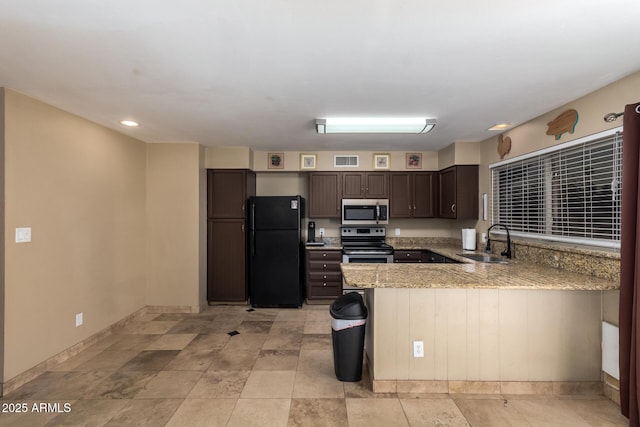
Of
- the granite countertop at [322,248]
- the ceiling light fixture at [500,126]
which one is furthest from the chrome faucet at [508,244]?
the granite countertop at [322,248]

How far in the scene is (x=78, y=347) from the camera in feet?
10.1

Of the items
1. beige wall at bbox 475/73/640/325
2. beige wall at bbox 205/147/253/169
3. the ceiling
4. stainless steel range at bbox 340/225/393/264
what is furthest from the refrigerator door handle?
beige wall at bbox 475/73/640/325

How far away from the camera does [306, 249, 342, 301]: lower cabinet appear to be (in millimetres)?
4629

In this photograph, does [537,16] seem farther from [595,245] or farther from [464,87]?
[595,245]

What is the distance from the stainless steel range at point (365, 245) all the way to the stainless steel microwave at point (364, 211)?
0.74ft

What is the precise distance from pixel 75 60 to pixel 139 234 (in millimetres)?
2665

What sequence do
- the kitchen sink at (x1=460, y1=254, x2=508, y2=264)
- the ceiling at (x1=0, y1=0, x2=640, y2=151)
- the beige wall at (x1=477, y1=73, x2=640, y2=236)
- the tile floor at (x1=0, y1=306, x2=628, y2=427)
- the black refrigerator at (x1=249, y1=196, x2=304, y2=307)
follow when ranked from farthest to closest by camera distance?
the black refrigerator at (x1=249, y1=196, x2=304, y2=307) < the kitchen sink at (x1=460, y1=254, x2=508, y2=264) < the beige wall at (x1=477, y1=73, x2=640, y2=236) < the tile floor at (x1=0, y1=306, x2=628, y2=427) < the ceiling at (x1=0, y1=0, x2=640, y2=151)

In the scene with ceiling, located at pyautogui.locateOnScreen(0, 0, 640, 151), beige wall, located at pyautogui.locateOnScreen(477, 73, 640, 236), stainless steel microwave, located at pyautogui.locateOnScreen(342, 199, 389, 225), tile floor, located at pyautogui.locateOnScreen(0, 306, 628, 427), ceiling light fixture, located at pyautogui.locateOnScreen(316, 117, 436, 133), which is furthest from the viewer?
stainless steel microwave, located at pyautogui.locateOnScreen(342, 199, 389, 225)

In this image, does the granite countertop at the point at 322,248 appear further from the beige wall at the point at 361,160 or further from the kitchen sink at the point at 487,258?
the kitchen sink at the point at 487,258

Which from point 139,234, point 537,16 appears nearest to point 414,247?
point 537,16

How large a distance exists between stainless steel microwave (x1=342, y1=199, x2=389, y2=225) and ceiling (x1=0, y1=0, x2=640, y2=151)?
1912 mm

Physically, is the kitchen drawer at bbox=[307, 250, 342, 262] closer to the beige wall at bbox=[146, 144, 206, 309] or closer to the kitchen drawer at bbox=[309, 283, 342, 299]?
the kitchen drawer at bbox=[309, 283, 342, 299]

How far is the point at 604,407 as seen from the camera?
2.19 m

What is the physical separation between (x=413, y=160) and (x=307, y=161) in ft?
5.46
